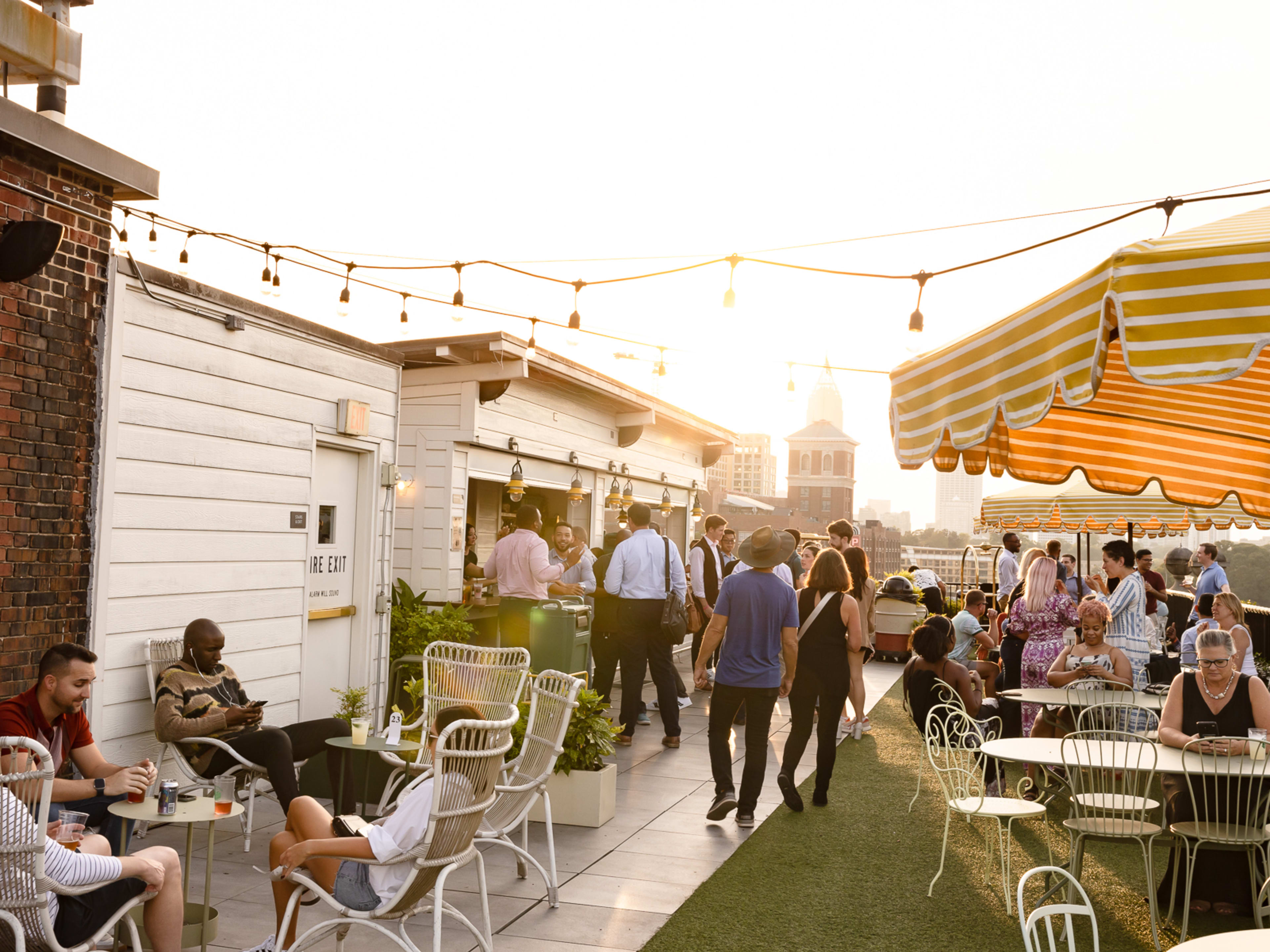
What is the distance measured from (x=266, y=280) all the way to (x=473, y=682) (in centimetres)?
501

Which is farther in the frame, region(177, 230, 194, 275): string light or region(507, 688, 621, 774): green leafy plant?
region(177, 230, 194, 275): string light

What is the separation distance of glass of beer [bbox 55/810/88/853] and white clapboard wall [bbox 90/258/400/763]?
6.53ft

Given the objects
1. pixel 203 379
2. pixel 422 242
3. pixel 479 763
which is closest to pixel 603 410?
pixel 422 242

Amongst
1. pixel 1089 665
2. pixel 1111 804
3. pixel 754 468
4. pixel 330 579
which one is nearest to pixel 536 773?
pixel 1111 804

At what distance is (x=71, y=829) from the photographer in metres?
3.64

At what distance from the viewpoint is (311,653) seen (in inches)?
310

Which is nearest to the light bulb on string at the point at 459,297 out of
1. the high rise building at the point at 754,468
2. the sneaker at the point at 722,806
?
the sneaker at the point at 722,806

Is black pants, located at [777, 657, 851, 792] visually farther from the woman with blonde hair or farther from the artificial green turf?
the woman with blonde hair

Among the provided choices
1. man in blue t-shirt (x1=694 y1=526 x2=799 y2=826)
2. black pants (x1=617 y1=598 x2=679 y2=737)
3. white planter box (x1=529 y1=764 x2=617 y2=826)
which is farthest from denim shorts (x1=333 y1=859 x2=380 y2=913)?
black pants (x1=617 y1=598 x2=679 y2=737)

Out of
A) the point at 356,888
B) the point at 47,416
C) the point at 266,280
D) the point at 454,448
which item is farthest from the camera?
the point at 454,448

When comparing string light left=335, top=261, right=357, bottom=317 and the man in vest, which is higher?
string light left=335, top=261, right=357, bottom=317

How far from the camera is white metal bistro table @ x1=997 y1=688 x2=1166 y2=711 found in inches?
269

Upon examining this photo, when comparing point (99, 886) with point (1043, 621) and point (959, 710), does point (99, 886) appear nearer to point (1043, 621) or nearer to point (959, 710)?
point (959, 710)

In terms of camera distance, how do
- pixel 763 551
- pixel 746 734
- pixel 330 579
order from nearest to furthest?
pixel 746 734 < pixel 763 551 < pixel 330 579
